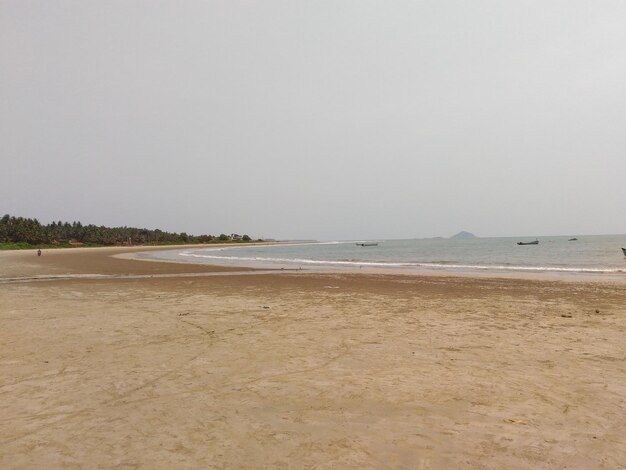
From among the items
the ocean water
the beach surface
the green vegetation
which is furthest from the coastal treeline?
the beach surface

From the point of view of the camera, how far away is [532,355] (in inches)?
290

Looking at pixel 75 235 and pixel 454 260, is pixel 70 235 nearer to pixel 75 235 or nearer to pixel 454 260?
pixel 75 235

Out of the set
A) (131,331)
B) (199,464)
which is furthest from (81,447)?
(131,331)

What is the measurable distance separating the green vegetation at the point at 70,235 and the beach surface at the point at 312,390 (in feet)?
374

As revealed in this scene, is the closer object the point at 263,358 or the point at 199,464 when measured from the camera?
the point at 199,464

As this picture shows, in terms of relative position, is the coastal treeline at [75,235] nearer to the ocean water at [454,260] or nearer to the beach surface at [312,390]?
the ocean water at [454,260]

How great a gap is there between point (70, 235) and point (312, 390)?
15356 cm

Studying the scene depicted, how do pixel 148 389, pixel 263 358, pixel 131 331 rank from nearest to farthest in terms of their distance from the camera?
pixel 148 389 → pixel 263 358 → pixel 131 331

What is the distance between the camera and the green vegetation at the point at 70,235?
10306cm

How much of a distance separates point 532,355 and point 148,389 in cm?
715

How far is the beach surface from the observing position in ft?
12.7

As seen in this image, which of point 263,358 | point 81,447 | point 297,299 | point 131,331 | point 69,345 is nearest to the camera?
point 81,447

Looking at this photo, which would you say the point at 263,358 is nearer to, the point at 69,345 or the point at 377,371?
the point at 377,371

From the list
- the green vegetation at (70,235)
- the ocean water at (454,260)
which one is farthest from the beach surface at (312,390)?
the green vegetation at (70,235)
